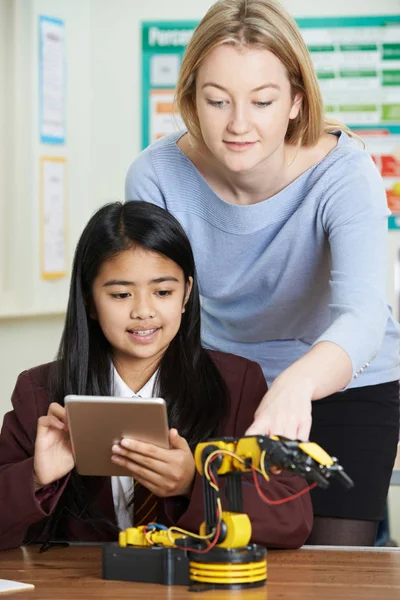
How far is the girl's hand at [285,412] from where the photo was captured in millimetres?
1281

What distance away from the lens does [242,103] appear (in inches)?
63.0

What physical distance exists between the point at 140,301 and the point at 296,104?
15.9 inches

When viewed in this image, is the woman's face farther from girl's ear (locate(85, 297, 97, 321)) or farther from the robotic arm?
the robotic arm

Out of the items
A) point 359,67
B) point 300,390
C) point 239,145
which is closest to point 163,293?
point 239,145

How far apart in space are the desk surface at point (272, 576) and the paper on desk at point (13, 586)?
0.01 meters

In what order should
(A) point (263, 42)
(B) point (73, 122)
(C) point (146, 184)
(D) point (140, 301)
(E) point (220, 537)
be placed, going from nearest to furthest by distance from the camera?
(E) point (220, 537), (A) point (263, 42), (D) point (140, 301), (C) point (146, 184), (B) point (73, 122)

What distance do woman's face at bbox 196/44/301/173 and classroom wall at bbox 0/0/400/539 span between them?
6.16 ft

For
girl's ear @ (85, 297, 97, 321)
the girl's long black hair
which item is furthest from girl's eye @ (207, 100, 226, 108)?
girl's ear @ (85, 297, 97, 321)

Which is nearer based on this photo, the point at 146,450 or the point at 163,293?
the point at 146,450

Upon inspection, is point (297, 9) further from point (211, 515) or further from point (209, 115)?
point (211, 515)

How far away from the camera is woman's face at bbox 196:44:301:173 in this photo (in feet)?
5.26

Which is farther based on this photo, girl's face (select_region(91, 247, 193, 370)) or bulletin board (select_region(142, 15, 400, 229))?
bulletin board (select_region(142, 15, 400, 229))

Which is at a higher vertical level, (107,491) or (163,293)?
(163,293)

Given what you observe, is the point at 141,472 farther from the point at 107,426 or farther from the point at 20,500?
the point at 20,500
